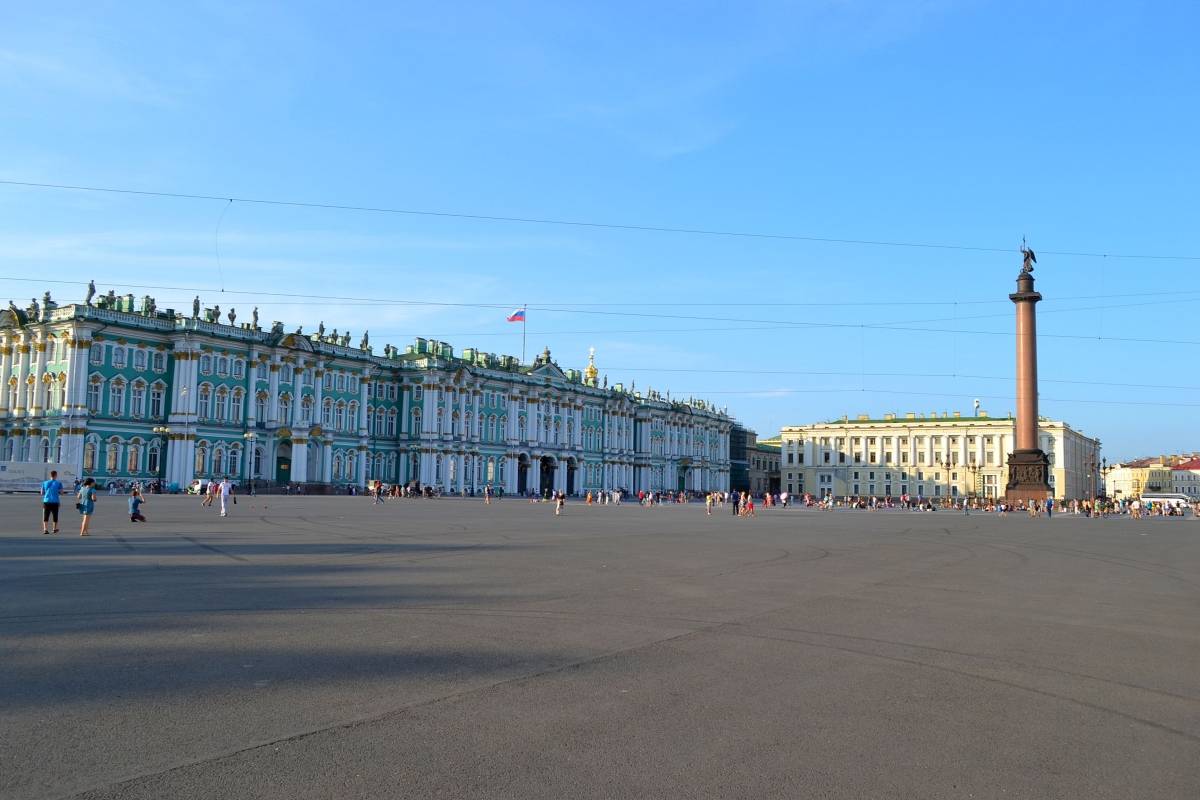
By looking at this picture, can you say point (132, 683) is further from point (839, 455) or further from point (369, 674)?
point (839, 455)

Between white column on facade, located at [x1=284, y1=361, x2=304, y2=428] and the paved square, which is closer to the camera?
the paved square

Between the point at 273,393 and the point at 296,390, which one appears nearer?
the point at 273,393

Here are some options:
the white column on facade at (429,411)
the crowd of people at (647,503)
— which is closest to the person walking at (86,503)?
the crowd of people at (647,503)

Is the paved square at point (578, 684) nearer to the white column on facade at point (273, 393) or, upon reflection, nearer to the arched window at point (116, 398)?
the arched window at point (116, 398)

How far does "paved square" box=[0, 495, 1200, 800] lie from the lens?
227 inches

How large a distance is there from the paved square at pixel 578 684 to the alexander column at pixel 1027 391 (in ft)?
167

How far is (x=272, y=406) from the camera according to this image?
3027 inches

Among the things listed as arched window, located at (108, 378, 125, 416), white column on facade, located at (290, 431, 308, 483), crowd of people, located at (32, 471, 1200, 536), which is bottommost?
crowd of people, located at (32, 471, 1200, 536)

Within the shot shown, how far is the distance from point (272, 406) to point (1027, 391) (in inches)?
2169

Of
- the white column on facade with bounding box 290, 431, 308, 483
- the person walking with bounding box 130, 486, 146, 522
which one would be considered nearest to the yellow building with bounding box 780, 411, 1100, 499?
the white column on facade with bounding box 290, 431, 308, 483

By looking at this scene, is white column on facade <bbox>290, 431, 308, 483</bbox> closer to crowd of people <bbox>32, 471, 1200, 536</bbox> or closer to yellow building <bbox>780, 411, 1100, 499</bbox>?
crowd of people <bbox>32, 471, 1200, 536</bbox>

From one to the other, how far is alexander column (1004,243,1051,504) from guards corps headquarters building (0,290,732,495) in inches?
1401

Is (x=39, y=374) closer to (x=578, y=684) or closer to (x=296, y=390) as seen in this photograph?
(x=296, y=390)

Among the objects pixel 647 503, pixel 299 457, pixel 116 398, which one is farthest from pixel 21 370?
pixel 647 503
